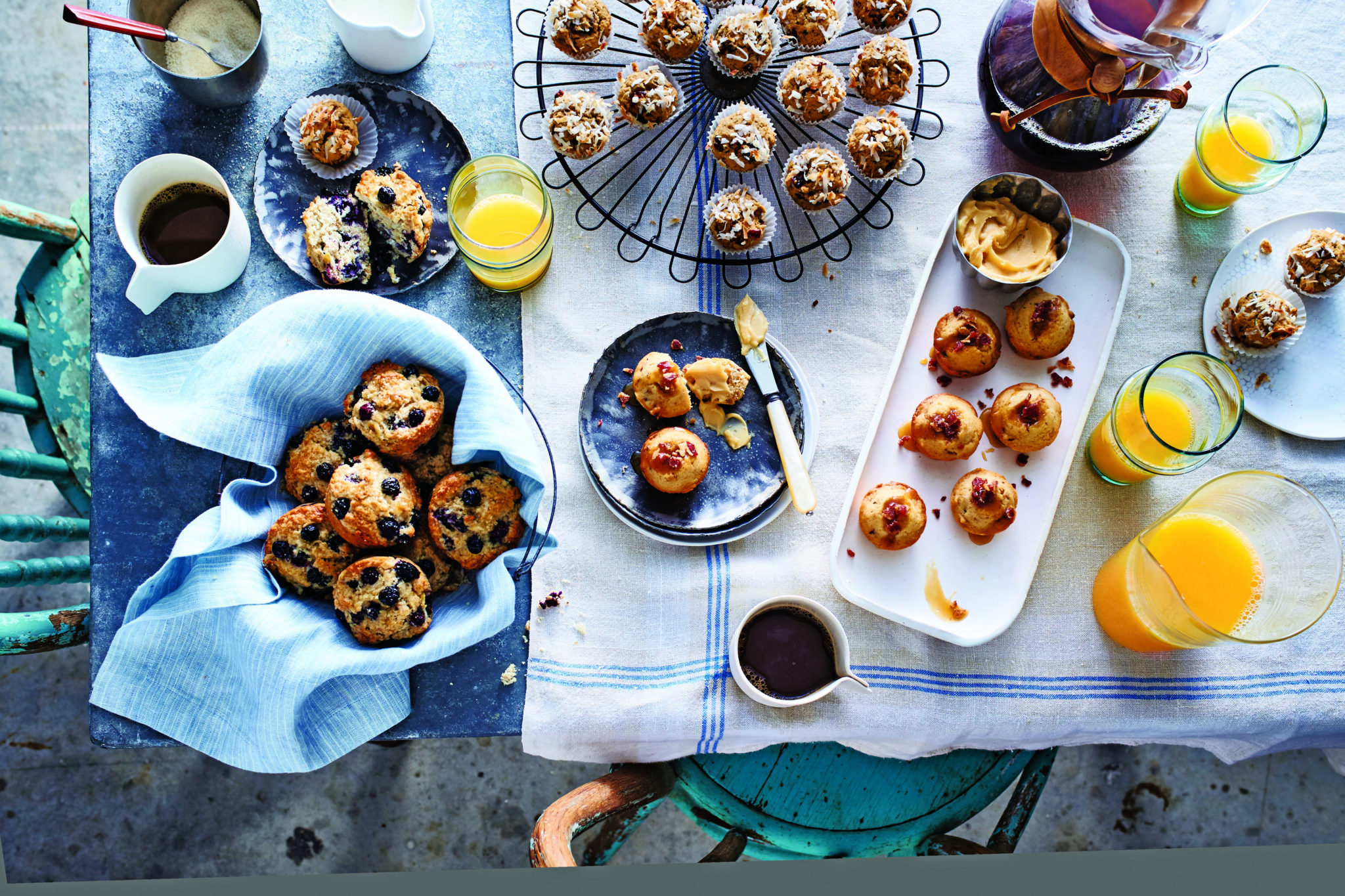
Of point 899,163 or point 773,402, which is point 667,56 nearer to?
point 899,163

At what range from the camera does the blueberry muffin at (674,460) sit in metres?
1.65

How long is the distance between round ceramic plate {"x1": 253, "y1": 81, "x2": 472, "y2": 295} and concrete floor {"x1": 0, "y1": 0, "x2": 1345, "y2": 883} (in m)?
1.66

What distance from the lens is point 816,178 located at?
1.71m

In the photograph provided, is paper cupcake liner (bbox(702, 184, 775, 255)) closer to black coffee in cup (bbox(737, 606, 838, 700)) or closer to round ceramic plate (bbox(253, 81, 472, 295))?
round ceramic plate (bbox(253, 81, 472, 295))

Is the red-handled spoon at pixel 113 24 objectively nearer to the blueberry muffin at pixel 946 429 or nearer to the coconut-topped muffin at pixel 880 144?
the coconut-topped muffin at pixel 880 144

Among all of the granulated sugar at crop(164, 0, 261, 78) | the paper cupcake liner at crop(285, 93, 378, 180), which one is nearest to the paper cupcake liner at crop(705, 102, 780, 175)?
the paper cupcake liner at crop(285, 93, 378, 180)

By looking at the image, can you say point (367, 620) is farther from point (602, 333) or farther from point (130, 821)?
point (130, 821)

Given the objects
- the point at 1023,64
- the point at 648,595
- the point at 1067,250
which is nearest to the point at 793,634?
the point at 648,595

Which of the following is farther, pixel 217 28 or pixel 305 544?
pixel 217 28

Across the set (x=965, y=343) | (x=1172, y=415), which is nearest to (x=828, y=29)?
(x=965, y=343)

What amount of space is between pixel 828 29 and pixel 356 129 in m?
1.01

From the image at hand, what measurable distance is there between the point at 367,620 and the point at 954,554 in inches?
46.2

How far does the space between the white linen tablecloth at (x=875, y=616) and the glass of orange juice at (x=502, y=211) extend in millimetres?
82

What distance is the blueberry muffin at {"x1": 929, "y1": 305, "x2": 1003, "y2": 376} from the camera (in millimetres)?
1728
